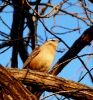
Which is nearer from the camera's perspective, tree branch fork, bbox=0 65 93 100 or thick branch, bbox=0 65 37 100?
thick branch, bbox=0 65 37 100

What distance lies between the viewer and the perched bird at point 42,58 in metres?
5.67

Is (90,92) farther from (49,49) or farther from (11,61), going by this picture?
(49,49)

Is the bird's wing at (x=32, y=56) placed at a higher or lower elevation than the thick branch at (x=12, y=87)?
higher

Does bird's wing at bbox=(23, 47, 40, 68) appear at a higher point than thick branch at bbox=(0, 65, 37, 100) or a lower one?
higher

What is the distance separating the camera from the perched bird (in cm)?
567

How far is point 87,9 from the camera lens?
4711 millimetres

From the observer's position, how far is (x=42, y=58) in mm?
5766

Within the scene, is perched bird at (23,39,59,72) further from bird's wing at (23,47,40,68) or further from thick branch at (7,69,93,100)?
thick branch at (7,69,93,100)

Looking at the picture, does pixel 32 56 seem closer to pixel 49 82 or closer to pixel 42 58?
pixel 42 58

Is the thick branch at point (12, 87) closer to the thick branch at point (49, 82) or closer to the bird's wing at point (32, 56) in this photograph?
the thick branch at point (49, 82)

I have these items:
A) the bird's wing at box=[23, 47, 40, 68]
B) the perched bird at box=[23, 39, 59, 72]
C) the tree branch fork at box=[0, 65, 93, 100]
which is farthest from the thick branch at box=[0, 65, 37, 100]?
the perched bird at box=[23, 39, 59, 72]

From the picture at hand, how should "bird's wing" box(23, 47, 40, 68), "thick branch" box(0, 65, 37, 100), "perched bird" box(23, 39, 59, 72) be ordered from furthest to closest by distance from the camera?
"perched bird" box(23, 39, 59, 72)
"bird's wing" box(23, 47, 40, 68)
"thick branch" box(0, 65, 37, 100)

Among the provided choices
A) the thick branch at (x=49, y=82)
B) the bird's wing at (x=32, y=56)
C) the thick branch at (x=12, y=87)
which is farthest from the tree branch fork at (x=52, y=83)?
the bird's wing at (x=32, y=56)

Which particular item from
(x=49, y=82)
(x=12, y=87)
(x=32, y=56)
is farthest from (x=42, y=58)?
(x=12, y=87)
